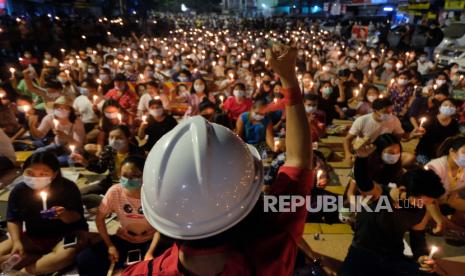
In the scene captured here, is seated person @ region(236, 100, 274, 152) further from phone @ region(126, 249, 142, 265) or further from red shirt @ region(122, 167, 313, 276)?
red shirt @ region(122, 167, 313, 276)

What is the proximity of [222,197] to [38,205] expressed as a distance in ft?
9.81

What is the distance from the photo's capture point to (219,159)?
130 centimetres

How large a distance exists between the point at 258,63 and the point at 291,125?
11.8 metres

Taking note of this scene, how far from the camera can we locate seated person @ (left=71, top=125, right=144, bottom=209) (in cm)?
506

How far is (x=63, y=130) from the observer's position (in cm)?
625

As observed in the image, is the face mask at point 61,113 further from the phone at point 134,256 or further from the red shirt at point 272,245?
the red shirt at point 272,245

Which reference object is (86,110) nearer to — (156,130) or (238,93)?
Result: (156,130)

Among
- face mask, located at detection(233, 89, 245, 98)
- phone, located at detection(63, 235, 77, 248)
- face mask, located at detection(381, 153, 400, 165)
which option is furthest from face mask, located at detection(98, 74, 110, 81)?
face mask, located at detection(381, 153, 400, 165)

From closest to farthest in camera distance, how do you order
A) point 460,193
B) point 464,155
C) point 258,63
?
point 464,155, point 460,193, point 258,63

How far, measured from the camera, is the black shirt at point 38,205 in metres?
3.57

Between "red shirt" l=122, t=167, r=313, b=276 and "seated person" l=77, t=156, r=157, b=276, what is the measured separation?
2.09m

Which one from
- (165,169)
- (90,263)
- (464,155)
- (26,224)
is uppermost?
(165,169)

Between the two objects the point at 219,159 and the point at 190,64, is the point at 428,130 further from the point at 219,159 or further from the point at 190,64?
the point at 190,64

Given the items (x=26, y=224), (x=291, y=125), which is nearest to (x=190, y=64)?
(x=26, y=224)
